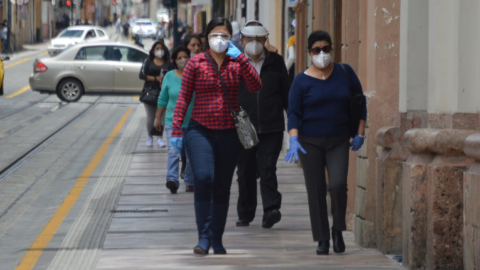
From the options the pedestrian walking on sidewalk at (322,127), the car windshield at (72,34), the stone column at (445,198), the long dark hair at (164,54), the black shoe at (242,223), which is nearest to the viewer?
the stone column at (445,198)

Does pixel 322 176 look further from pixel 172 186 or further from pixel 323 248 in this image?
pixel 172 186

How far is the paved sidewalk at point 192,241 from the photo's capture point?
6.87 metres

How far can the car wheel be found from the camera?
26.0m

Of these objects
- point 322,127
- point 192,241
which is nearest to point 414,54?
point 322,127

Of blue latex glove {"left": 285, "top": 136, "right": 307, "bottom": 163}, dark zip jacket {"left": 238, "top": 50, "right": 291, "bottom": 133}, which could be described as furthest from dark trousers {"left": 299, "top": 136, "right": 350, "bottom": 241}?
dark zip jacket {"left": 238, "top": 50, "right": 291, "bottom": 133}

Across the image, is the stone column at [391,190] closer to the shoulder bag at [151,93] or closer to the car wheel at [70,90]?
the shoulder bag at [151,93]

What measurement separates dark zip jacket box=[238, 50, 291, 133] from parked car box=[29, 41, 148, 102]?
17.9m

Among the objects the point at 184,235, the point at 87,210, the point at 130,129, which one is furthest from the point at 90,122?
the point at 184,235

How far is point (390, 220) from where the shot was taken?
287 inches

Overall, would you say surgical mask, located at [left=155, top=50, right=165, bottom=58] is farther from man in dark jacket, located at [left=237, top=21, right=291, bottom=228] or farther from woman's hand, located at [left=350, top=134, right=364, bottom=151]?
woman's hand, located at [left=350, top=134, right=364, bottom=151]

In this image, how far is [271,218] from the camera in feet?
27.8

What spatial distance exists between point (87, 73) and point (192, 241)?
1857 centimetres

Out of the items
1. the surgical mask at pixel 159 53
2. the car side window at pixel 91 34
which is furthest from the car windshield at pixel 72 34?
the surgical mask at pixel 159 53

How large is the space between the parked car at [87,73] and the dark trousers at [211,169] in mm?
19191
